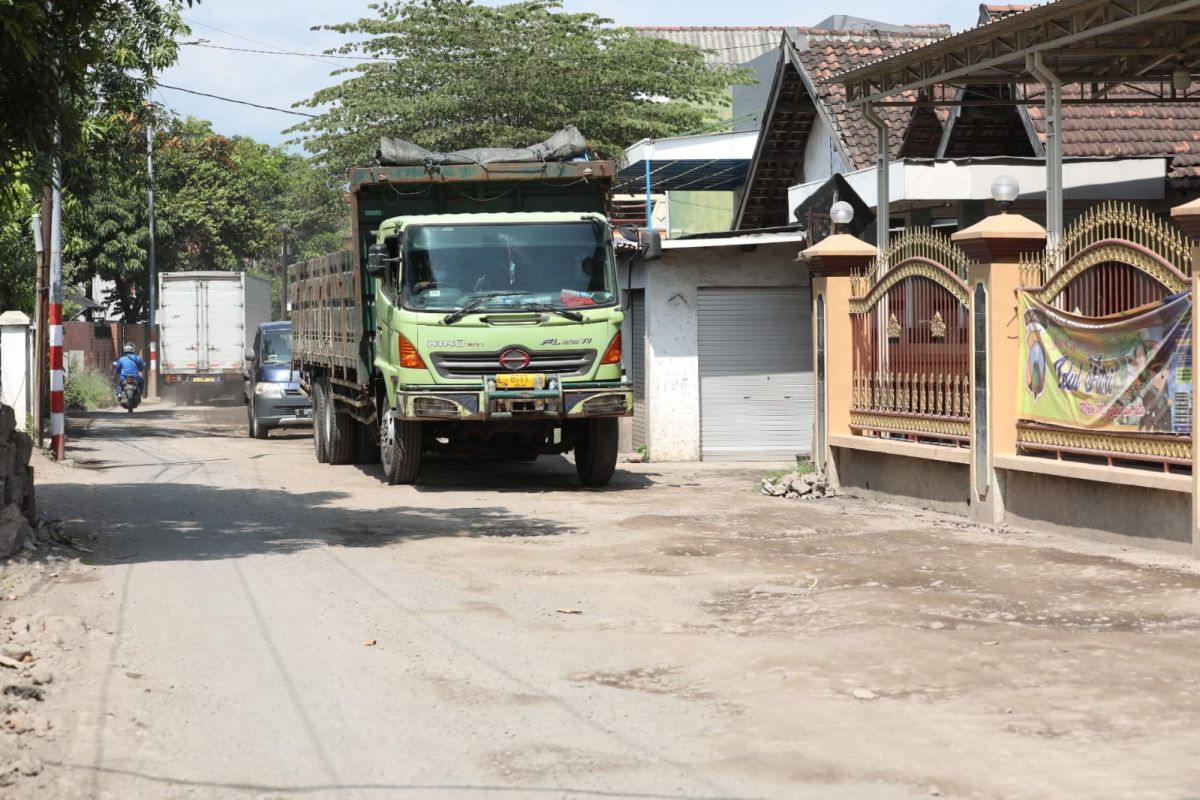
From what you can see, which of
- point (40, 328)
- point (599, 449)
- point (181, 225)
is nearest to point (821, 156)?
point (599, 449)

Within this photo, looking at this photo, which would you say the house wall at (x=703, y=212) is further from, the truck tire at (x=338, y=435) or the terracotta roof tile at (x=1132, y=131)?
the truck tire at (x=338, y=435)

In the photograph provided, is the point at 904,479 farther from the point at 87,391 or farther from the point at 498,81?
the point at 87,391

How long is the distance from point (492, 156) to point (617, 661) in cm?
1126

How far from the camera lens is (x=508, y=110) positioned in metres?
36.2

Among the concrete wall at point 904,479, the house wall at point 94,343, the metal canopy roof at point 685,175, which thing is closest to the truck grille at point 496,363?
the concrete wall at point 904,479

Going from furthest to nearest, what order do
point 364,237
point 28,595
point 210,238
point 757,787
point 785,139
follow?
point 210,238 < point 785,139 < point 364,237 < point 28,595 < point 757,787

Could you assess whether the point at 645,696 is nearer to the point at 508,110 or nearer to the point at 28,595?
the point at 28,595

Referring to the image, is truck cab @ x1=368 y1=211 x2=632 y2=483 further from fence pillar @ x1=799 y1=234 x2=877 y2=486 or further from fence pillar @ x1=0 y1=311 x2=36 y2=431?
fence pillar @ x1=0 y1=311 x2=36 y2=431

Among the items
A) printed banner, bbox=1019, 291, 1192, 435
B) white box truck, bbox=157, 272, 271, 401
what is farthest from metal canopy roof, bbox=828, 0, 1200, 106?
white box truck, bbox=157, 272, 271, 401

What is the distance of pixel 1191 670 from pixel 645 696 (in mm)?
2452

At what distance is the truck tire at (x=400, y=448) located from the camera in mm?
16859

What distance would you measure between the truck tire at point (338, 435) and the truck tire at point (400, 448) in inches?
116

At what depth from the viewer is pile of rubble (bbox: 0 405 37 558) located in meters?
11.1

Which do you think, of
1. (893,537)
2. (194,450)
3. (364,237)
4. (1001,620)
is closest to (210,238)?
(194,450)
